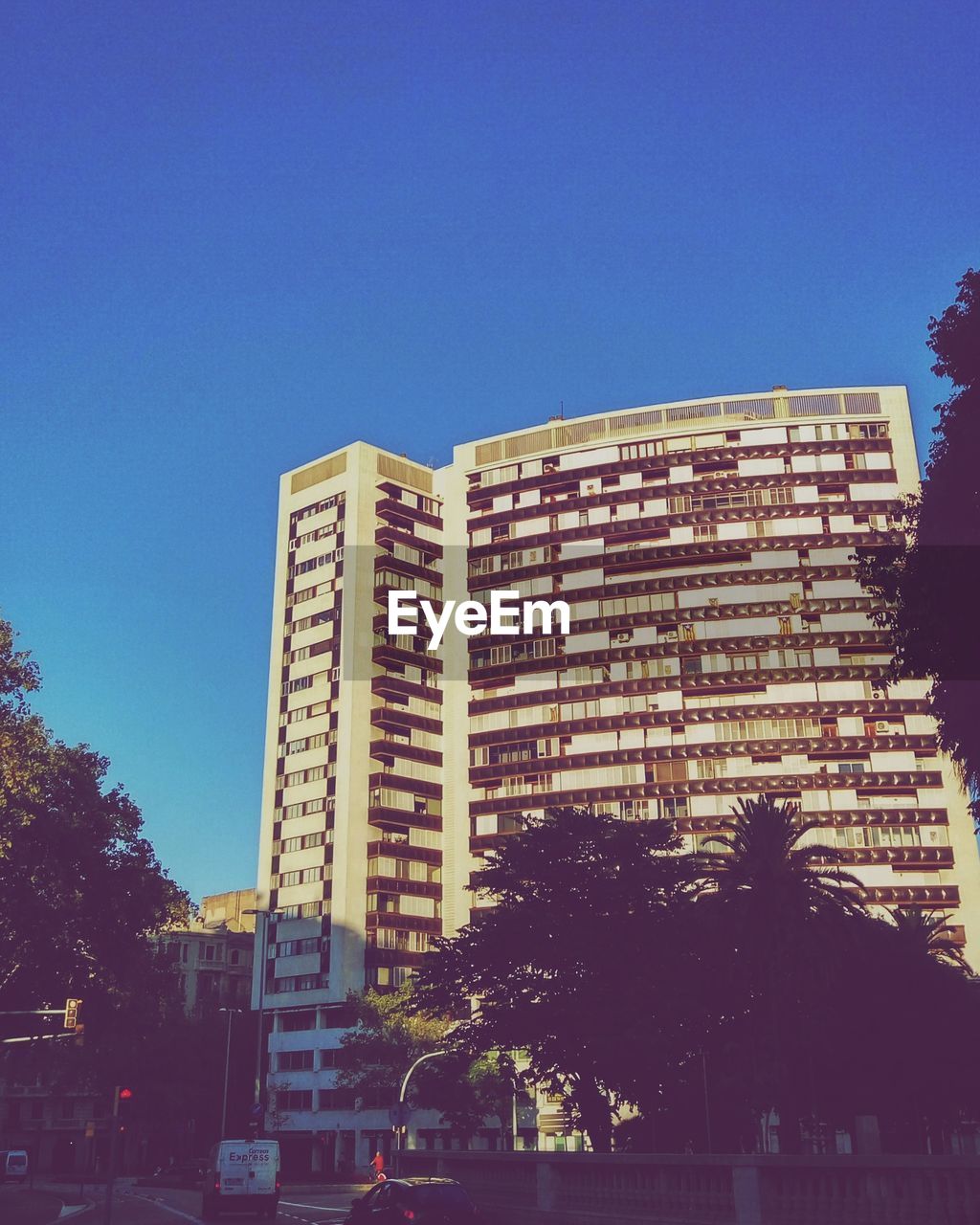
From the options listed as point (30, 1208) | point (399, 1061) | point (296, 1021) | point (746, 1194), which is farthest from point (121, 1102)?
point (296, 1021)

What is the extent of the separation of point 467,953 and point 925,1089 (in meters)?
21.9

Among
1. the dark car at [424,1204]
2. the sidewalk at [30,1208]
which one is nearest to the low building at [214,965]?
the sidewalk at [30,1208]

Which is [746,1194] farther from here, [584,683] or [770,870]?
[584,683]

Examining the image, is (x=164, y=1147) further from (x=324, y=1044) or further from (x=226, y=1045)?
(x=324, y=1044)

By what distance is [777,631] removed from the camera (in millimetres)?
95750

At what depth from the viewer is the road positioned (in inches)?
1428

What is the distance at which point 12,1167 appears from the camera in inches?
3258

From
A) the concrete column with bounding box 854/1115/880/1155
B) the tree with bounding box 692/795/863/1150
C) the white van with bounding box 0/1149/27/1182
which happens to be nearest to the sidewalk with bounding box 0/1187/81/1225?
the white van with bounding box 0/1149/27/1182

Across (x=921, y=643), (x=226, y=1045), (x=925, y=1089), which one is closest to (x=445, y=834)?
(x=226, y=1045)

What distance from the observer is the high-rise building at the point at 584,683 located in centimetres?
9250

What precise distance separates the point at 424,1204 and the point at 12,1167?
72.9 metres

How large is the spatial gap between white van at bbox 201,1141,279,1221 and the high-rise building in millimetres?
59982

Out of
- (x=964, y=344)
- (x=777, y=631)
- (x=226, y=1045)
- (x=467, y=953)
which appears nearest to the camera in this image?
(x=964, y=344)

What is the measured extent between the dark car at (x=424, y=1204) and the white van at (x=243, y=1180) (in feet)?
42.9
